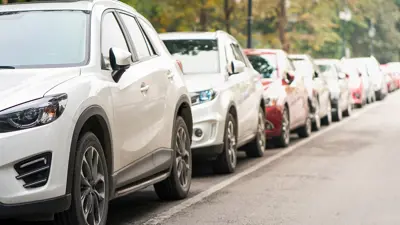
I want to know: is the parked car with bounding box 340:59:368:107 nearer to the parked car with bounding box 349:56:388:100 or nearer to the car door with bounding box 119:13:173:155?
the parked car with bounding box 349:56:388:100

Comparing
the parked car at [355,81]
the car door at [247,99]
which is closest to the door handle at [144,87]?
the car door at [247,99]

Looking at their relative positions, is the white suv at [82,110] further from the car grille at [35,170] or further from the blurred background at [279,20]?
the blurred background at [279,20]

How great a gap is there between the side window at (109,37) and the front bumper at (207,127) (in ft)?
11.8

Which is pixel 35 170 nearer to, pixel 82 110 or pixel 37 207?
pixel 37 207

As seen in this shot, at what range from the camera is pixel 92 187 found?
725 centimetres

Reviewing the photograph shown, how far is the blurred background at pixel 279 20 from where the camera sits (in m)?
28.6

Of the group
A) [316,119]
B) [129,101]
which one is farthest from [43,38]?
[316,119]

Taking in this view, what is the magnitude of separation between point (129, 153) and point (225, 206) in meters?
1.78

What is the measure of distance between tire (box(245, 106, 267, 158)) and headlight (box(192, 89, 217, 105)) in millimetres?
2632

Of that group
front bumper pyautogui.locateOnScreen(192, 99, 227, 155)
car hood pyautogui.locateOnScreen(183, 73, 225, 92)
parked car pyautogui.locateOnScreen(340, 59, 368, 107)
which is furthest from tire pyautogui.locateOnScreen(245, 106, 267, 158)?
parked car pyautogui.locateOnScreen(340, 59, 368, 107)

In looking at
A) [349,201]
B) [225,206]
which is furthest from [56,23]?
[349,201]

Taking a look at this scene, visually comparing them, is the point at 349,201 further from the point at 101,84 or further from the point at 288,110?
the point at 288,110

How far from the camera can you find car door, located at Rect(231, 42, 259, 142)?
1373 cm

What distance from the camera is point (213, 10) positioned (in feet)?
112
